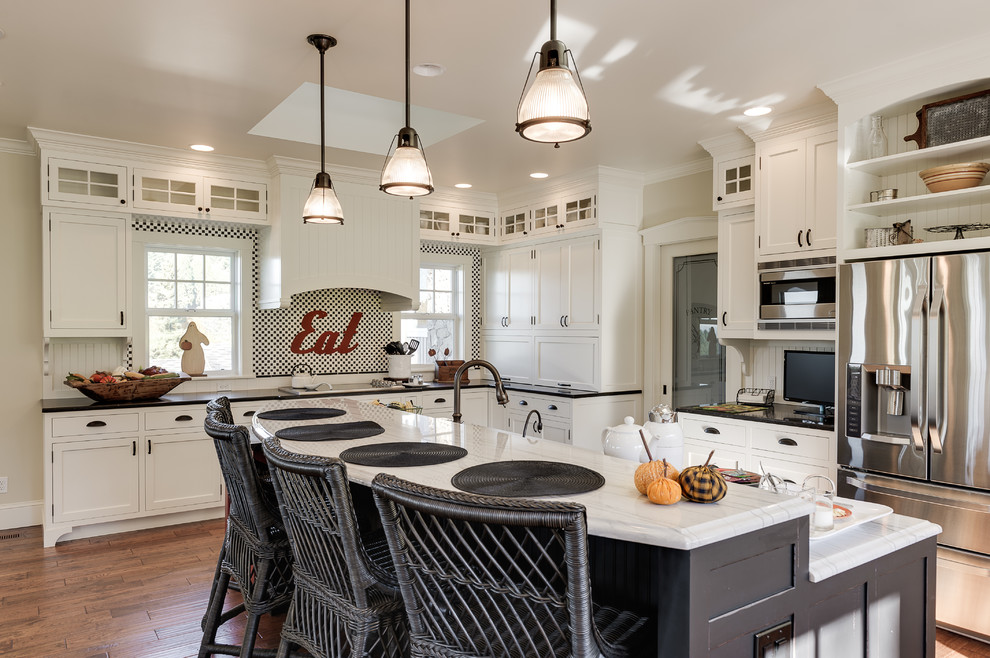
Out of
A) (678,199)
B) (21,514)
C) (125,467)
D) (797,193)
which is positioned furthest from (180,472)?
(797,193)

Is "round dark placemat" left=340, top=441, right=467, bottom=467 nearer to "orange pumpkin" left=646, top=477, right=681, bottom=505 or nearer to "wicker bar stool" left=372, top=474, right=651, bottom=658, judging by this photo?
"wicker bar stool" left=372, top=474, right=651, bottom=658

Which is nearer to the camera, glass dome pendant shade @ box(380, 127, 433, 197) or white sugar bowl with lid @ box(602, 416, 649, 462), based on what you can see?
white sugar bowl with lid @ box(602, 416, 649, 462)

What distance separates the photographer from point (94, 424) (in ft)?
14.4

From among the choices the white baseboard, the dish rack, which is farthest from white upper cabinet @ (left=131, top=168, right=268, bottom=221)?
the dish rack

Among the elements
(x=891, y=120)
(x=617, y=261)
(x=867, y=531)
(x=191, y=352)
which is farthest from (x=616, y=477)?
(x=191, y=352)

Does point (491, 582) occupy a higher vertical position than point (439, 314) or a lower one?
lower

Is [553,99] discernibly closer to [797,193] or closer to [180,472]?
[797,193]

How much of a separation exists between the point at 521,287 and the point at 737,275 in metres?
2.26

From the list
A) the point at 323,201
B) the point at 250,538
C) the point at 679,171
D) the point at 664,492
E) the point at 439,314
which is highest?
the point at 679,171

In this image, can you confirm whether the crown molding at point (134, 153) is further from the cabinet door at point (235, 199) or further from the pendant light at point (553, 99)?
the pendant light at point (553, 99)

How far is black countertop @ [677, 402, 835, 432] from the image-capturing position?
3.65 metres

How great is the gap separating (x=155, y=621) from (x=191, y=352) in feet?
8.23

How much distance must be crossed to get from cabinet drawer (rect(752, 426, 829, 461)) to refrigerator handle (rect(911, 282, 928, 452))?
49 cm

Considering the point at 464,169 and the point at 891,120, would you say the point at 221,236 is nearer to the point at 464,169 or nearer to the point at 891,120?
the point at 464,169
